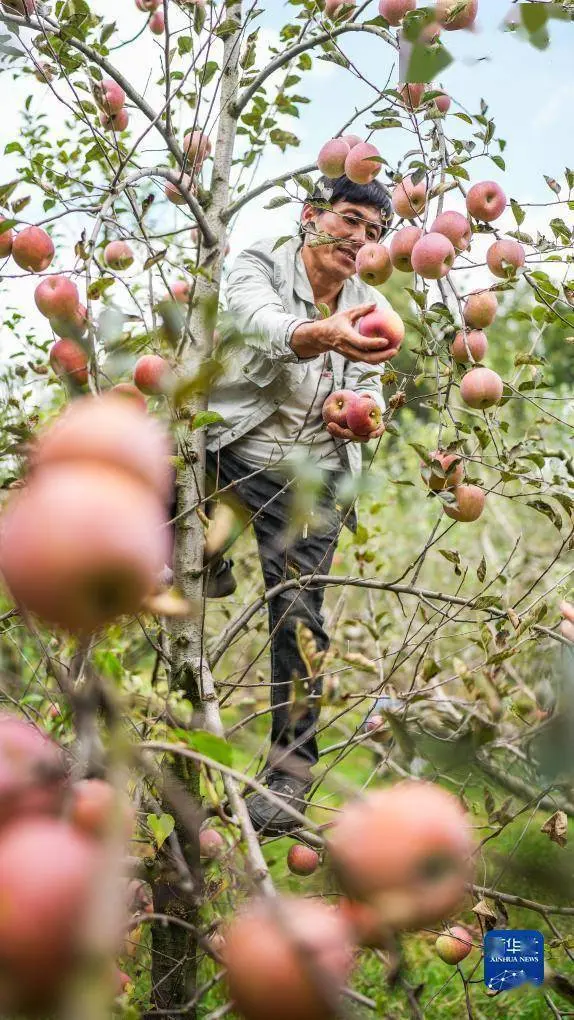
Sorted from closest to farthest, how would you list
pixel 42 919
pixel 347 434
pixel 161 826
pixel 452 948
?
pixel 42 919
pixel 161 826
pixel 452 948
pixel 347 434

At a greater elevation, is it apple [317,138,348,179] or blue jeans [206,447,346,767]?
apple [317,138,348,179]

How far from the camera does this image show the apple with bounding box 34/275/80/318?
4.34 ft

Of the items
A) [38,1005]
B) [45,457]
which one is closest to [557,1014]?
[38,1005]

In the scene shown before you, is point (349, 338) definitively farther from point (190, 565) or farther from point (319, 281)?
point (319, 281)

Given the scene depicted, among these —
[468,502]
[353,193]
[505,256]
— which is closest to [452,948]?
[468,502]

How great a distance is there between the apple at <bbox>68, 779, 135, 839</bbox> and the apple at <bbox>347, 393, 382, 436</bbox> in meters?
1.14

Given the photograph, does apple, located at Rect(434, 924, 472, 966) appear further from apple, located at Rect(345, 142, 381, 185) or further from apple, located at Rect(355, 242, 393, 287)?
apple, located at Rect(345, 142, 381, 185)

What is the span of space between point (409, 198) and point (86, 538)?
136 cm

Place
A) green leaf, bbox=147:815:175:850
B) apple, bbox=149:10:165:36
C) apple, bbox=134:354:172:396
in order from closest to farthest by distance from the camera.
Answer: green leaf, bbox=147:815:175:850 < apple, bbox=134:354:172:396 < apple, bbox=149:10:165:36

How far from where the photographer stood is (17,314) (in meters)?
1.90

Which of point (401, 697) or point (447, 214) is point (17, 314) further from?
point (401, 697)

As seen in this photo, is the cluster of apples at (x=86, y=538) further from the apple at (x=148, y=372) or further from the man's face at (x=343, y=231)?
the man's face at (x=343, y=231)

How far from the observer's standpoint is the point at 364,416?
152 centimetres

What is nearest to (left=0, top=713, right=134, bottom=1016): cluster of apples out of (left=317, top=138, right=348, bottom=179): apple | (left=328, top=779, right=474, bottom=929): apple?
(left=328, top=779, right=474, bottom=929): apple
